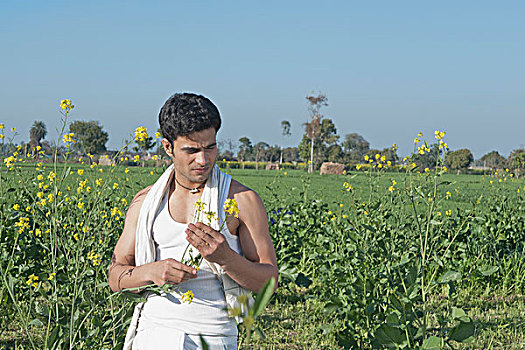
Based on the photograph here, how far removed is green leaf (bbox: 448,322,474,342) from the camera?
2.17 meters

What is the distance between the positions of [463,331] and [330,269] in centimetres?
211

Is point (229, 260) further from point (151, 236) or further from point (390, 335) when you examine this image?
point (390, 335)

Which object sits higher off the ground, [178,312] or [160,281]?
[160,281]

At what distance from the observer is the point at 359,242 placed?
151 inches

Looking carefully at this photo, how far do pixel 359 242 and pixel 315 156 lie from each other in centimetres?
7322

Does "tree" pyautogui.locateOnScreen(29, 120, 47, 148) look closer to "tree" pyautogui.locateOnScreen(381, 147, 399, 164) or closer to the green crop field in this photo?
the green crop field

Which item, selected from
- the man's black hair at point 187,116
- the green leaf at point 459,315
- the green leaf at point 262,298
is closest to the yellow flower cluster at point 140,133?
the man's black hair at point 187,116

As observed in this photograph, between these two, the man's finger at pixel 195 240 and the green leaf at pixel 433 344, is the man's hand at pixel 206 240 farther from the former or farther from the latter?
the green leaf at pixel 433 344

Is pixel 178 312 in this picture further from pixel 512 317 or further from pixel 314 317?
pixel 512 317

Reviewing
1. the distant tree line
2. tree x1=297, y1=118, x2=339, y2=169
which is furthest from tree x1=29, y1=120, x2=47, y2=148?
tree x1=297, y1=118, x2=339, y2=169

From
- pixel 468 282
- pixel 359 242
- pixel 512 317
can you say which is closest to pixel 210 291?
pixel 359 242

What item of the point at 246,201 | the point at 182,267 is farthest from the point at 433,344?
the point at 182,267

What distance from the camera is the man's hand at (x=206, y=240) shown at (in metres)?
1.50

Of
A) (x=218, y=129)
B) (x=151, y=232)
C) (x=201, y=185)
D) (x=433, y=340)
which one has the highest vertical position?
(x=218, y=129)
